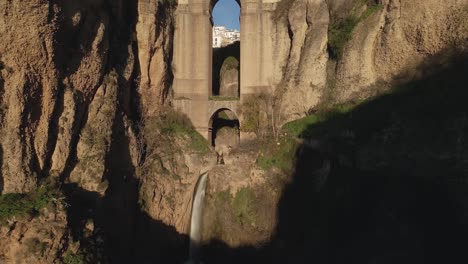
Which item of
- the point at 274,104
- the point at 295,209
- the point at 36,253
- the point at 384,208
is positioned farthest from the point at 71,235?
the point at 274,104

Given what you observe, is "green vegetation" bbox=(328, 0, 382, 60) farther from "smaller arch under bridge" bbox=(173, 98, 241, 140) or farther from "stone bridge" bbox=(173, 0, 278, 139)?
"smaller arch under bridge" bbox=(173, 98, 241, 140)

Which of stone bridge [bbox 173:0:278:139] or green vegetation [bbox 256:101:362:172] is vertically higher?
stone bridge [bbox 173:0:278:139]

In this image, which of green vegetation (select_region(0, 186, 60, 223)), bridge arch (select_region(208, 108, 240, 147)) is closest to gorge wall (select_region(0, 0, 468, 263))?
green vegetation (select_region(0, 186, 60, 223))

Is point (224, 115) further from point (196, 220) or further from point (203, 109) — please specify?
point (196, 220)

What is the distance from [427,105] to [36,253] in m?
13.2

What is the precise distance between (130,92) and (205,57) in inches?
218

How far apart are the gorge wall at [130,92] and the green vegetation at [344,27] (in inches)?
3.3

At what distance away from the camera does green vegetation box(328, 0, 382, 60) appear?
19.8 meters

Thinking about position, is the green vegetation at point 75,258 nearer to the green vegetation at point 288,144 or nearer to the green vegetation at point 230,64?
the green vegetation at point 288,144

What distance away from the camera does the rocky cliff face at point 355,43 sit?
1609 centimetres

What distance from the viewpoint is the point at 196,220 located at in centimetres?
1962

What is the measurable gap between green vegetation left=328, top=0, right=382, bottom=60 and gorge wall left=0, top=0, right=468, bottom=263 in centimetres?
8

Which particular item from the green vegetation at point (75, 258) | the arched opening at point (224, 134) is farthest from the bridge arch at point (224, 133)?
the green vegetation at point (75, 258)

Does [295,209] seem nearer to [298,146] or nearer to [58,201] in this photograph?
[298,146]
